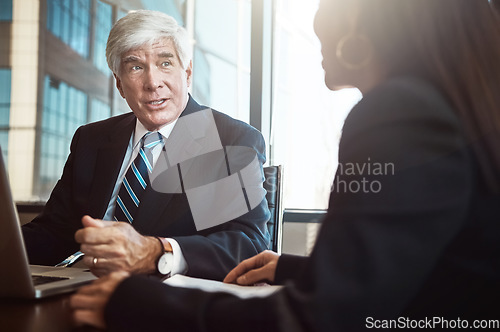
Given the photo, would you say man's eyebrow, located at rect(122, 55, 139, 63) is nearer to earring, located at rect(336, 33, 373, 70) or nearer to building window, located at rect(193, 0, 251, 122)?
earring, located at rect(336, 33, 373, 70)

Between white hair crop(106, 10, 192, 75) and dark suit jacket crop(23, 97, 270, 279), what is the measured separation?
0.28 metres

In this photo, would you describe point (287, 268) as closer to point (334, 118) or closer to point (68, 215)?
point (68, 215)

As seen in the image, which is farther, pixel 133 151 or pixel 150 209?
pixel 133 151

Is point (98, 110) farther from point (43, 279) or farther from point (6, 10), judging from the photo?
point (43, 279)

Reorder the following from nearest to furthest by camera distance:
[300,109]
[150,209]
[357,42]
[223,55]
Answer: [357,42]
[150,209]
[300,109]
[223,55]

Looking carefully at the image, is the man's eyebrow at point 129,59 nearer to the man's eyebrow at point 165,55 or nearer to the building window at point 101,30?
the man's eyebrow at point 165,55

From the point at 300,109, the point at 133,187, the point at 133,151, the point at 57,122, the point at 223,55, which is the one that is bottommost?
the point at 133,187

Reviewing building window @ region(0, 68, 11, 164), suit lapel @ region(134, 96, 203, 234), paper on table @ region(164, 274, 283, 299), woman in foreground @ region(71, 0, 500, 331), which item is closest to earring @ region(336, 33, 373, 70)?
woman in foreground @ region(71, 0, 500, 331)

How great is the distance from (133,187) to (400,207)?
126 cm

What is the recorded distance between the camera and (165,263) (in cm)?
97

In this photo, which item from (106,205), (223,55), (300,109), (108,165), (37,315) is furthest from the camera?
(223,55)

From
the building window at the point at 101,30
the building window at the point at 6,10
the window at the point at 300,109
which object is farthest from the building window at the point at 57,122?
the window at the point at 300,109

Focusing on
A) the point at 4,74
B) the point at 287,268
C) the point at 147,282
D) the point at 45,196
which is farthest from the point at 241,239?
the point at 4,74

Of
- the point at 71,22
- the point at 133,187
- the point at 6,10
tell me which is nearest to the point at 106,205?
the point at 133,187
